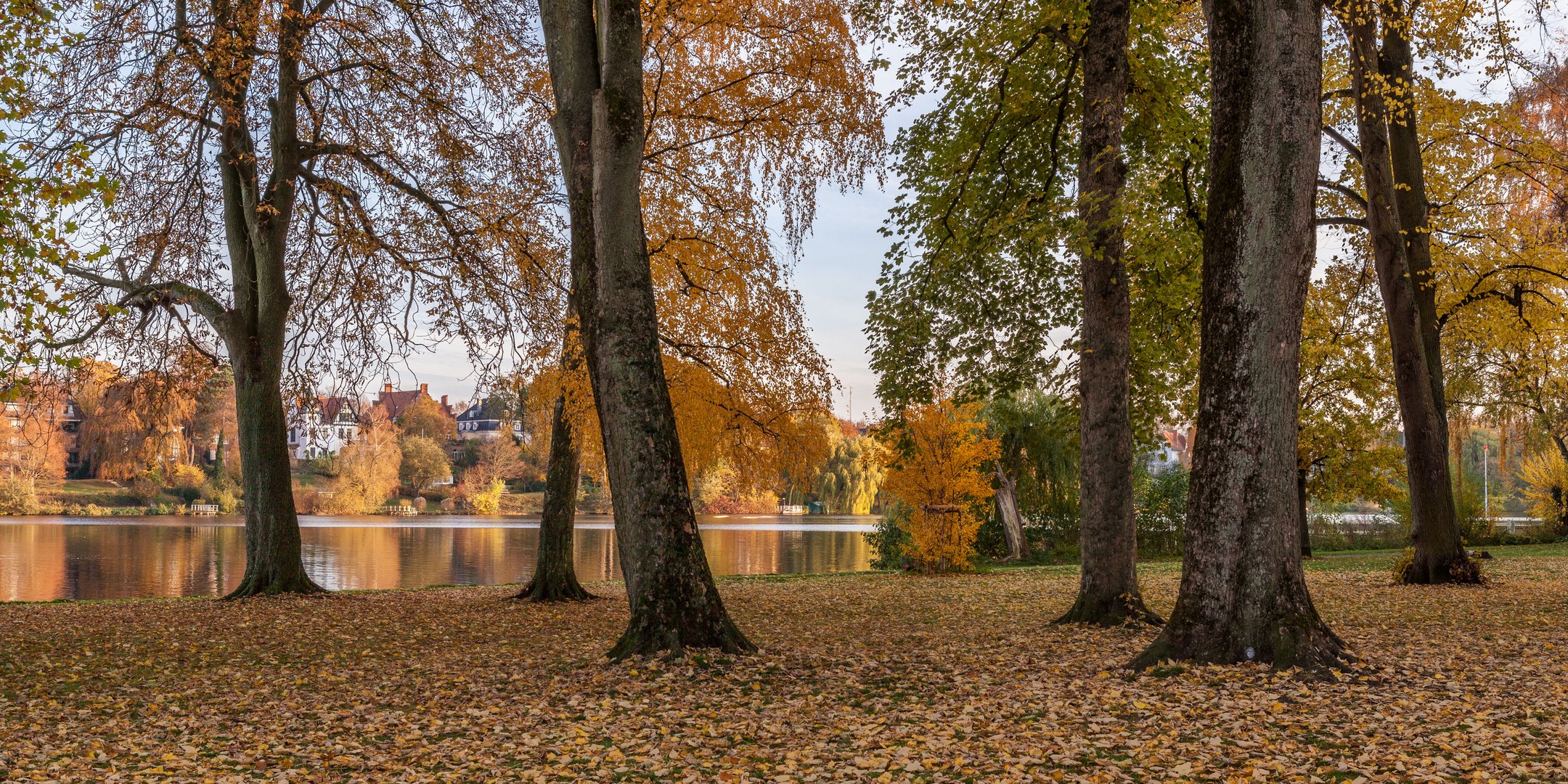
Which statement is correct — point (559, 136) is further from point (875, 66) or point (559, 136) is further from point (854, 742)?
point (854, 742)

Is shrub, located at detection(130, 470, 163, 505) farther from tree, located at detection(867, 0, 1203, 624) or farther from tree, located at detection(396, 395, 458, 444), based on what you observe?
tree, located at detection(867, 0, 1203, 624)

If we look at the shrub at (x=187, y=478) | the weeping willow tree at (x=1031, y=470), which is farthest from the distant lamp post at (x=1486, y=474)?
the shrub at (x=187, y=478)

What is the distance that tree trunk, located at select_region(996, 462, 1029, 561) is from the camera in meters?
25.5

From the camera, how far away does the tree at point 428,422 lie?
215 ft

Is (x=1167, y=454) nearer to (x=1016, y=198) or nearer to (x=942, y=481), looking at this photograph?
(x=942, y=481)

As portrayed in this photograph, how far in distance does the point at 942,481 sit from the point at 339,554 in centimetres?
2147

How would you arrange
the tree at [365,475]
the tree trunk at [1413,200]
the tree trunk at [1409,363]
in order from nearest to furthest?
1. the tree trunk at [1409,363]
2. the tree trunk at [1413,200]
3. the tree at [365,475]

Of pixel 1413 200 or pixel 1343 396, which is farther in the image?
pixel 1343 396

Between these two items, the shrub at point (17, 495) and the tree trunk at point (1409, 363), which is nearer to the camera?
the tree trunk at point (1409, 363)

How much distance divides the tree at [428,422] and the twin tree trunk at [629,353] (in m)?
58.7

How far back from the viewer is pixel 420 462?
209 feet

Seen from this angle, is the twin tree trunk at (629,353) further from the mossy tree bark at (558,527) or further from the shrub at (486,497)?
the shrub at (486,497)

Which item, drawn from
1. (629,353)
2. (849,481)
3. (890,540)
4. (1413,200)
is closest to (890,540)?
(890,540)

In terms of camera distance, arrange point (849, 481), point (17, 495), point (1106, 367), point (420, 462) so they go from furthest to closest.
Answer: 1. point (420, 462)
2. point (17, 495)
3. point (849, 481)
4. point (1106, 367)
